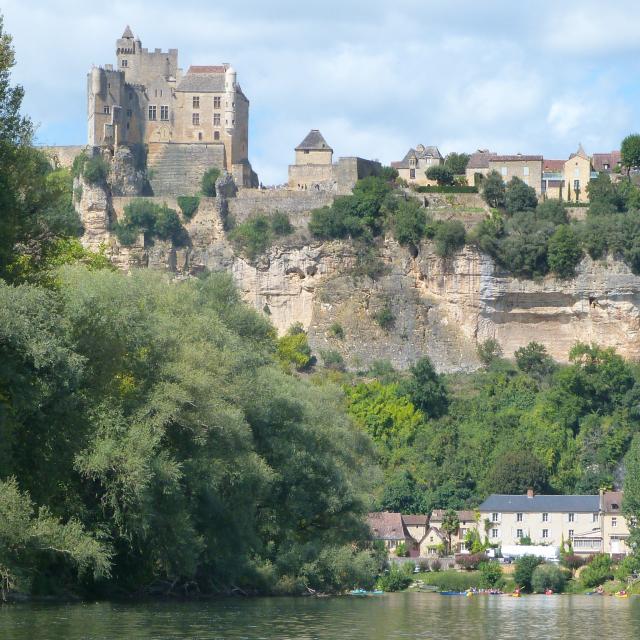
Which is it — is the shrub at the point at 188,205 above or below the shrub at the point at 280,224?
above

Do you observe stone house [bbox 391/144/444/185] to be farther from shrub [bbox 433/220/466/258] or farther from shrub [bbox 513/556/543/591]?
shrub [bbox 513/556/543/591]

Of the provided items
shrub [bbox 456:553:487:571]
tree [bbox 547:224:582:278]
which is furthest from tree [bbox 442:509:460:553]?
tree [bbox 547:224:582:278]

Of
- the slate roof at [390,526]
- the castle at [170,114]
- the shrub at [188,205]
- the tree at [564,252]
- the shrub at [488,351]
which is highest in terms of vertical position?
the castle at [170,114]

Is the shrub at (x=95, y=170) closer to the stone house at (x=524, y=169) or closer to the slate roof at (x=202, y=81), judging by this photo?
the slate roof at (x=202, y=81)

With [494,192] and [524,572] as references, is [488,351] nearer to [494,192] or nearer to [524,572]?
[494,192]

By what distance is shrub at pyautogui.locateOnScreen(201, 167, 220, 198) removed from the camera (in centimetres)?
10219

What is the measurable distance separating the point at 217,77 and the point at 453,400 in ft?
92.6

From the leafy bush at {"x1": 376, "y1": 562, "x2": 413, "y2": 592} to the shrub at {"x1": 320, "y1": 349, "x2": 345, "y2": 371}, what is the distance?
18.9 m

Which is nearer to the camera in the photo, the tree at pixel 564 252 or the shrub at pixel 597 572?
the shrub at pixel 597 572

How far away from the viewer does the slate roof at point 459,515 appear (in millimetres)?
88000

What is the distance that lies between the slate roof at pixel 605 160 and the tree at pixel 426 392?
887 inches

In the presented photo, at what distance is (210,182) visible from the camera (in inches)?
4031

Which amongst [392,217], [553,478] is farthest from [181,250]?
[553,478]

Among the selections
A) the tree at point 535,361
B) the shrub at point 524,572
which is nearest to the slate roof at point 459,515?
the tree at point 535,361
